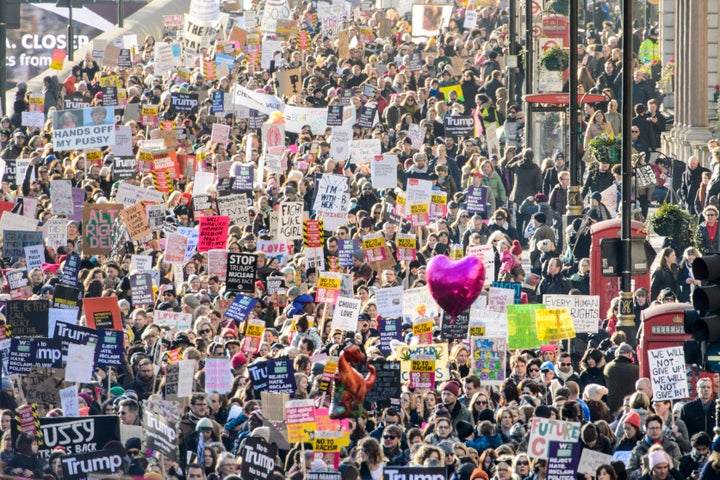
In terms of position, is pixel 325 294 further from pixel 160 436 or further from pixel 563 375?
pixel 160 436

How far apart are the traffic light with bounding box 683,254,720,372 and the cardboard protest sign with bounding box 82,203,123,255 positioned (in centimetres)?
1318

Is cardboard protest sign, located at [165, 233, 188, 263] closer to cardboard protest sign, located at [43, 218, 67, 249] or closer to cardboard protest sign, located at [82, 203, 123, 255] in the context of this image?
cardboard protest sign, located at [82, 203, 123, 255]

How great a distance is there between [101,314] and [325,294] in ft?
8.38

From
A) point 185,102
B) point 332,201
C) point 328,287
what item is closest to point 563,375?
point 328,287

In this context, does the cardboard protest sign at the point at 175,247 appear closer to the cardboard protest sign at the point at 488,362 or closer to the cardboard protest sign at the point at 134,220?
the cardboard protest sign at the point at 134,220

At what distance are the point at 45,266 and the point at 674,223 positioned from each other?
797 centimetres

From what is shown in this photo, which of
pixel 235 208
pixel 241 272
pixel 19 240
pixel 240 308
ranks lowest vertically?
pixel 240 308

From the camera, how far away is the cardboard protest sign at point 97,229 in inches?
991

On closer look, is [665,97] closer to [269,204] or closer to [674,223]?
[269,204]

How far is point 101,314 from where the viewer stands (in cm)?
2095

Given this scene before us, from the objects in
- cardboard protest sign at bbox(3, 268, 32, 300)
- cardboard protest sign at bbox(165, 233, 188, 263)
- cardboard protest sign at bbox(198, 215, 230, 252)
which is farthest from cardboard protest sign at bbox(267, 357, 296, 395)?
cardboard protest sign at bbox(165, 233, 188, 263)

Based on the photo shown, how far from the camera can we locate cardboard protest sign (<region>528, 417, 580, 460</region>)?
15.1 meters

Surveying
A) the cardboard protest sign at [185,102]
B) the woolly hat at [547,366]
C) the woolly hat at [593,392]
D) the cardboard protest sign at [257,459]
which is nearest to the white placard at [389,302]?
the woolly hat at [547,366]

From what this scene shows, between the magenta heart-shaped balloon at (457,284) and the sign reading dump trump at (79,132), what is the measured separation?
944 cm
